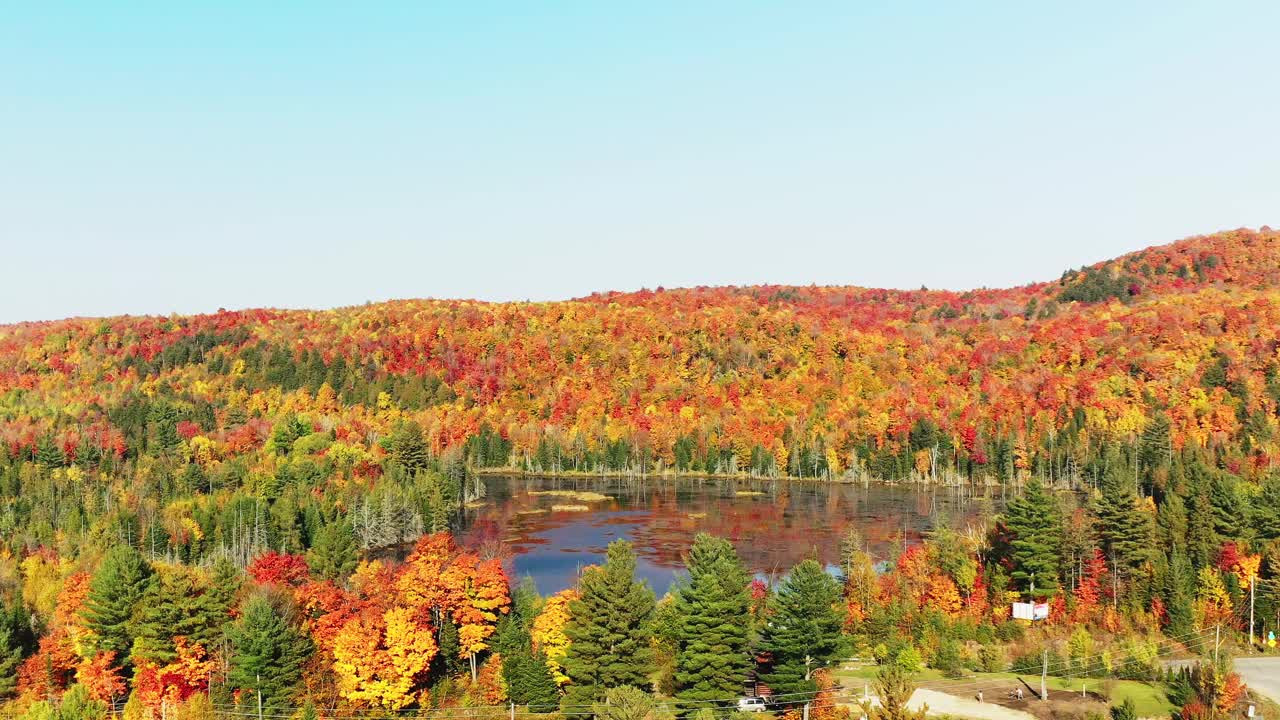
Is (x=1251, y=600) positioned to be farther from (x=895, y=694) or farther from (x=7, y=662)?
(x=7, y=662)

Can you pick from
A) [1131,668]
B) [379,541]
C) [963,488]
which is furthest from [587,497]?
[1131,668]

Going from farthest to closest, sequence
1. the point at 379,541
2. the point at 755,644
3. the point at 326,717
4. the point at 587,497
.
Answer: the point at 587,497 < the point at 379,541 < the point at 755,644 < the point at 326,717

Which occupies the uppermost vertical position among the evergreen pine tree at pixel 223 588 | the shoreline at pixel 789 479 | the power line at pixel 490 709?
the evergreen pine tree at pixel 223 588

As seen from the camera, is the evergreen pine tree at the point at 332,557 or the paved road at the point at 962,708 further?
the evergreen pine tree at the point at 332,557

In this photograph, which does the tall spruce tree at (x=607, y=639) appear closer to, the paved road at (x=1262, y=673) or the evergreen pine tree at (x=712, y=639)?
the evergreen pine tree at (x=712, y=639)

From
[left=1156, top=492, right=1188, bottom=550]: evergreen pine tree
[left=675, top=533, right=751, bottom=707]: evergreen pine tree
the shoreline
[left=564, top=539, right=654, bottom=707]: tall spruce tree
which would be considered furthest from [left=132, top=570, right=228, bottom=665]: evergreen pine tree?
the shoreline

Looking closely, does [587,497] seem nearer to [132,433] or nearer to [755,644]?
[132,433]

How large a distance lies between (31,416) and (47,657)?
5212 inches

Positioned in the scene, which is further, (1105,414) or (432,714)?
(1105,414)

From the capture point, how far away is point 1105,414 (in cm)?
17975

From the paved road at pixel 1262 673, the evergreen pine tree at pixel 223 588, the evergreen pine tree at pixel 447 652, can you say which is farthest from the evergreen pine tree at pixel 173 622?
the paved road at pixel 1262 673

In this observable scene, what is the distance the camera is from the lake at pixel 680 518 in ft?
343

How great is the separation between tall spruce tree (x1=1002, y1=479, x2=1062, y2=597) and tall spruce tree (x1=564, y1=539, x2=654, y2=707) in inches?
1291

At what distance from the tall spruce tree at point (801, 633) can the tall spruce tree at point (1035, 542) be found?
2266cm
